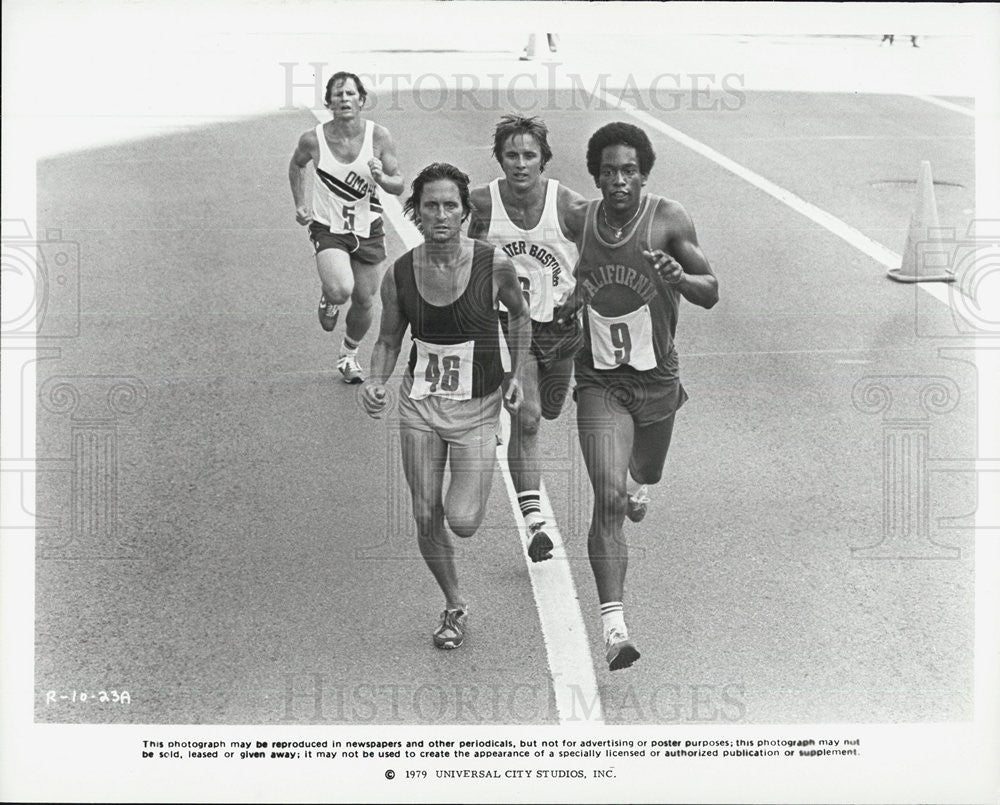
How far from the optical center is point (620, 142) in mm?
6902

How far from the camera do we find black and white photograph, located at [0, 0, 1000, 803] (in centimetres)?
703

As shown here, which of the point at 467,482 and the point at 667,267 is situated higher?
the point at 667,267

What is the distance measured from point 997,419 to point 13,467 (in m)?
4.43

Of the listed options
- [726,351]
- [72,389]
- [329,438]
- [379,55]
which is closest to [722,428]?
[726,351]

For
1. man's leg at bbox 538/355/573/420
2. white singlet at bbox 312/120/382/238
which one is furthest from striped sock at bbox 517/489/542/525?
white singlet at bbox 312/120/382/238

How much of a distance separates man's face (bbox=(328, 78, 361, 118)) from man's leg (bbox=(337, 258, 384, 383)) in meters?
0.90

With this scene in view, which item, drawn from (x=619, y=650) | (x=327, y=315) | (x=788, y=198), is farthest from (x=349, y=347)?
(x=788, y=198)

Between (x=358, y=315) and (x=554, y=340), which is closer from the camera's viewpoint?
(x=554, y=340)

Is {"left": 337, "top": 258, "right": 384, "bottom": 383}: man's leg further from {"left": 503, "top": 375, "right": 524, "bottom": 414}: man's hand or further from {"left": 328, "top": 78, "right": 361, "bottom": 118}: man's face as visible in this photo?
{"left": 503, "top": 375, "right": 524, "bottom": 414}: man's hand

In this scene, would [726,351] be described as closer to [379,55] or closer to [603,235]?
[603,235]

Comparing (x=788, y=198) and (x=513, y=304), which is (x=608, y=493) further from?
(x=788, y=198)

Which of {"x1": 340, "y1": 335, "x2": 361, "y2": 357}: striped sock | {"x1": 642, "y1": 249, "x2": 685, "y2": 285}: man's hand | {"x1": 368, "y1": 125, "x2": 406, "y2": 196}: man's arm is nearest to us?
{"x1": 642, "y1": 249, "x2": 685, "y2": 285}: man's hand

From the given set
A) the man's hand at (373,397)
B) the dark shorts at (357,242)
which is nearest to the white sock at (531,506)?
the man's hand at (373,397)

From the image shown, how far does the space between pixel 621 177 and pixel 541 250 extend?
22.4 inches
